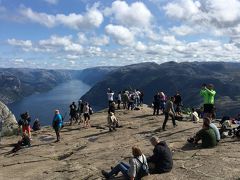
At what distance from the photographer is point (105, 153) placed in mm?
25203

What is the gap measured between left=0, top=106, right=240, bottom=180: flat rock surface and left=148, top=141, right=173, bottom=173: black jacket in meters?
0.39

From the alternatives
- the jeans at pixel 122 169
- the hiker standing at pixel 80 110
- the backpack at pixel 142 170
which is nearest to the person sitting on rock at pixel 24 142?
the hiker standing at pixel 80 110

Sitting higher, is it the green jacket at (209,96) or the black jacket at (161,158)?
the green jacket at (209,96)

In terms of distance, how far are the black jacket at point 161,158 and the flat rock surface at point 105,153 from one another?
39 cm

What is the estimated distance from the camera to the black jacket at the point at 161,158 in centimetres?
1717

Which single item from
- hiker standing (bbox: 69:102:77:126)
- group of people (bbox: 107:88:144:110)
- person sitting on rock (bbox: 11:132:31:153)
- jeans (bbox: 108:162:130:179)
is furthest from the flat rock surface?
group of people (bbox: 107:88:144:110)

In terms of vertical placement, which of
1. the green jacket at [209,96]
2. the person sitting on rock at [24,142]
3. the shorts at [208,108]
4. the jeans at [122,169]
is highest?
the green jacket at [209,96]

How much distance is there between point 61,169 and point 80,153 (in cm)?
435

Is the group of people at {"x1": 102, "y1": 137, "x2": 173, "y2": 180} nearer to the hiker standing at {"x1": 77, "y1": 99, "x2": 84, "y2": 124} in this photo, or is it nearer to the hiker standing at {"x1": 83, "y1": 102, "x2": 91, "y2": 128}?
the hiker standing at {"x1": 83, "y1": 102, "x2": 91, "y2": 128}

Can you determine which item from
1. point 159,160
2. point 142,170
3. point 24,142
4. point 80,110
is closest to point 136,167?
point 142,170

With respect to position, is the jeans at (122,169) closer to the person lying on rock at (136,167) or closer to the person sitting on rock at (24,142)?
the person lying on rock at (136,167)

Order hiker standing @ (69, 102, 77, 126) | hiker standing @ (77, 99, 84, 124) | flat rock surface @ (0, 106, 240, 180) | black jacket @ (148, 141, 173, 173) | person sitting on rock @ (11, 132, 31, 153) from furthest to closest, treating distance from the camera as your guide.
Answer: hiker standing @ (69, 102, 77, 126), hiker standing @ (77, 99, 84, 124), person sitting on rock @ (11, 132, 31, 153), flat rock surface @ (0, 106, 240, 180), black jacket @ (148, 141, 173, 173)

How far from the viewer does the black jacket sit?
17167 millimetres

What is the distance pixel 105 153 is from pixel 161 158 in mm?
8527
